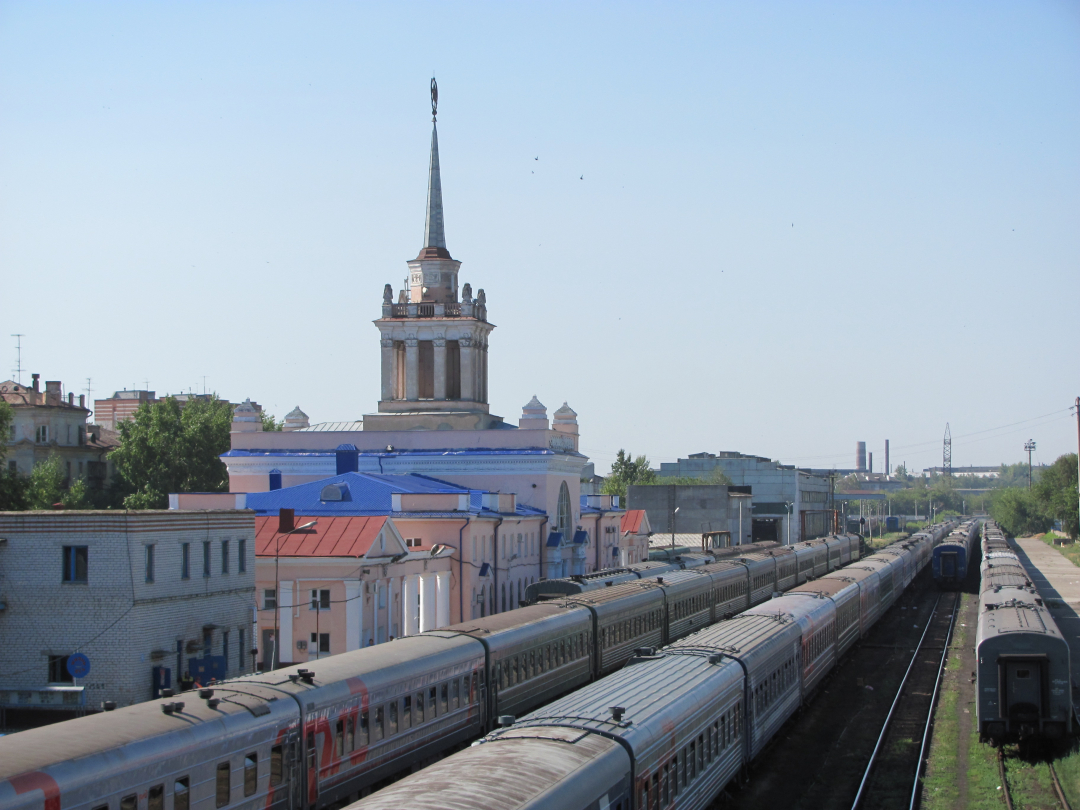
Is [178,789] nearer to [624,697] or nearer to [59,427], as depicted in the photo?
[624,697]

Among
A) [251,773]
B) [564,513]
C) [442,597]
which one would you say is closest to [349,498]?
[442,597]

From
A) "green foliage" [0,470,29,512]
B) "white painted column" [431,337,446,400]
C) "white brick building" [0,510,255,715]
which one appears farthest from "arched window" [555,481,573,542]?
"white brick building" [0,510,255,715]

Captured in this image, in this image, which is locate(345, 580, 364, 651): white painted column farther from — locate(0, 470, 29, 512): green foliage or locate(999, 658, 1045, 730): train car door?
locate(0, 470, 29, 512): green foliage

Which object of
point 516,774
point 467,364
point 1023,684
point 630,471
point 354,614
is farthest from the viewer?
point 630,471

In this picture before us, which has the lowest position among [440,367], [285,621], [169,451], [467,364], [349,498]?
[285,621]

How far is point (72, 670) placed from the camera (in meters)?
24.5

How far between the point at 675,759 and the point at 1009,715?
10731 millimetres

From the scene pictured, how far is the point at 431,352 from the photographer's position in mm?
59469

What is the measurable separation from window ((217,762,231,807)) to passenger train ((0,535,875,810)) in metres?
0.01

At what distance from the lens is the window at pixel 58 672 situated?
2581 cm

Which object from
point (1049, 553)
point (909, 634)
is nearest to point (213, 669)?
point (909, 634)

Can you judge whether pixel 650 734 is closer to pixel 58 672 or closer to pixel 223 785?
pixel 223 785

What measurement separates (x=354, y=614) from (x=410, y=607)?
17.0 feet

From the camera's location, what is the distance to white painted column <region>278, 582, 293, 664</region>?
34.2 meters
